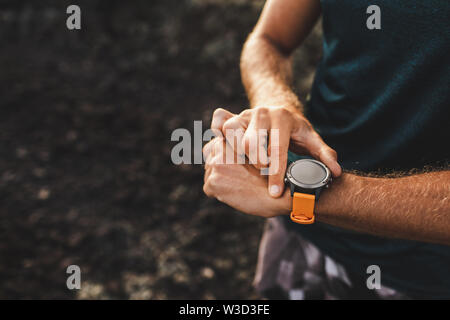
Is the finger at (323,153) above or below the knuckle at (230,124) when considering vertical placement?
below

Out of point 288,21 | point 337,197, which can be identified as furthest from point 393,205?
point 288,21

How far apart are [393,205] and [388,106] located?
0.46 metres

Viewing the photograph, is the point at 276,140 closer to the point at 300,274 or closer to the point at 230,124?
the point at 230,124

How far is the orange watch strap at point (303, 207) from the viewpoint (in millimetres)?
1233

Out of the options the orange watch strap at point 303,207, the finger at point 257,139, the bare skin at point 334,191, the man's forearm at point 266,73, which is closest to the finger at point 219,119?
the bare skin at point 334,191

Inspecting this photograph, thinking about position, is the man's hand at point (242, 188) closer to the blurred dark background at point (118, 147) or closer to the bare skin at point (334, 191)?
the bare skin at point (334, 191)

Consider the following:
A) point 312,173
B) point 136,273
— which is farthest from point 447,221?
point 136,273

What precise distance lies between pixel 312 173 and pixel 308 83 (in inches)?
151

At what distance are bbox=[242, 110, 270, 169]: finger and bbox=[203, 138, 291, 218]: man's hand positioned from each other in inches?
2.5

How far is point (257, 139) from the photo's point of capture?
1.27 metres

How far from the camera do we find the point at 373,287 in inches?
68.0

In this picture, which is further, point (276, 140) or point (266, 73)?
point (266, 73)

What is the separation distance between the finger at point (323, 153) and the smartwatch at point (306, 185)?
0.08 ft

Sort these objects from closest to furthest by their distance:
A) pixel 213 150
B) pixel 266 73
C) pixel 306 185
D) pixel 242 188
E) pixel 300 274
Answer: pixel 306 185 < pixel 242 188 < pixel 213 150 < pixel 266 73 < pixel 300 274
